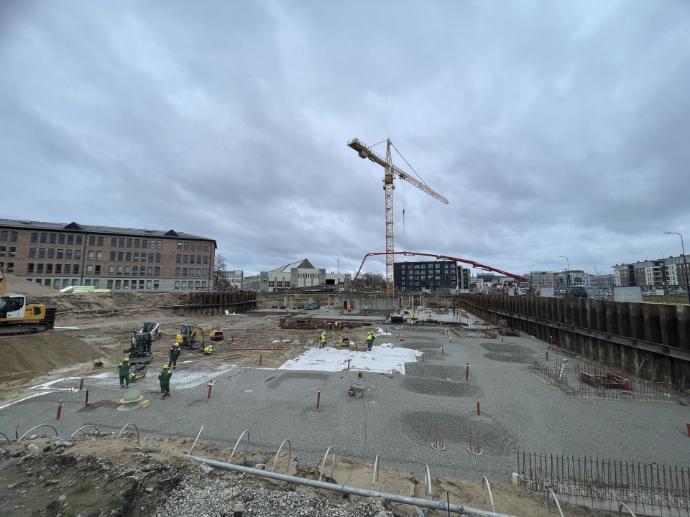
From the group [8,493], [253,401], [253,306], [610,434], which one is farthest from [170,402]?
[253,306]

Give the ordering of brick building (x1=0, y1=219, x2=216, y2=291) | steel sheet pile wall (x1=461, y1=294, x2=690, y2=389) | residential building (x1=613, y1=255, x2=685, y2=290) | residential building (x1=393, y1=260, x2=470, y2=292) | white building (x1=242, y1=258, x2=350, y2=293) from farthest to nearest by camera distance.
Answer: residential building (x1=393, y1=260, x2=470, y2=292)
residential building (x1=613, y1=255, x2=685, y2=290)
white building (x1=242, y1=258, x2=350, y2=293)
brick building (x1=0, y1=219, x2=216, y2=291)
steel sheet pile wall (x1=461, y1=294, x2=690, y2=389)

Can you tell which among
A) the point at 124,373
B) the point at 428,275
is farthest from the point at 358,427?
the point at 428,275

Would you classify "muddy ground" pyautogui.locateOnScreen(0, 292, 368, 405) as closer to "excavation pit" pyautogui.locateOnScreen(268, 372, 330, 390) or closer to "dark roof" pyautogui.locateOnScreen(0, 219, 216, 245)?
"excavation pit" pyautogui.locateOnScreen(268, 372, 330, 390)

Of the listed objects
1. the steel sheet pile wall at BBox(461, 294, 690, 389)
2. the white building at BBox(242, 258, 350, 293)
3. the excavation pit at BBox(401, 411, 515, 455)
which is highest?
the white building at BBox(242, 258, 350, 293)

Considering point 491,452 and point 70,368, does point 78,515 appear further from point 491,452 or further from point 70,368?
point 70,368

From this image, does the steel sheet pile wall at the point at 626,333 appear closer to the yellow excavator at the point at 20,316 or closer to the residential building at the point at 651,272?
the yellow excavator at the point at 20,316

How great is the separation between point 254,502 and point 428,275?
173893 millimetres

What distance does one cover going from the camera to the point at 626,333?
1833 cm

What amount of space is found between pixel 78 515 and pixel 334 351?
19.2m

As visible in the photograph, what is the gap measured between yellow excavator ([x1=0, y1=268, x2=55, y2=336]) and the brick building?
50.9 meters

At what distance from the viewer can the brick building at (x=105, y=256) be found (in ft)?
211

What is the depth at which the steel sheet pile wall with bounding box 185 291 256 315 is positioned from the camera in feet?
183

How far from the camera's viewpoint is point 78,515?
214 inches

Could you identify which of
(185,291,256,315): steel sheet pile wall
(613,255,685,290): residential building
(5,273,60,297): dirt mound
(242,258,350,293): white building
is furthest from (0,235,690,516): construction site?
(613,255,685,290): residential building
